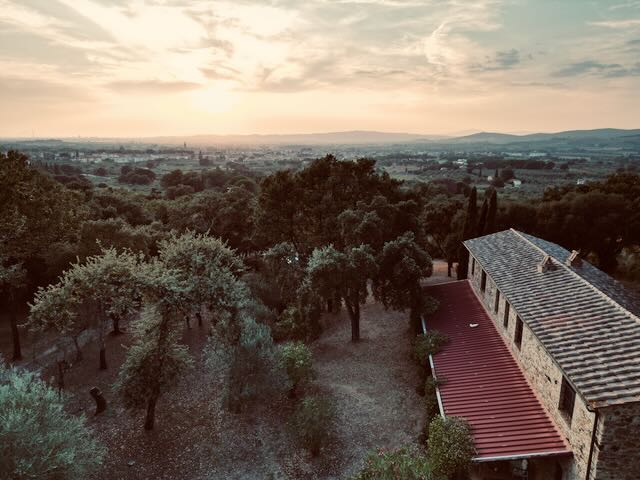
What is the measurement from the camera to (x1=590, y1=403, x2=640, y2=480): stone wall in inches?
441

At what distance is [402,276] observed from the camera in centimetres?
2391

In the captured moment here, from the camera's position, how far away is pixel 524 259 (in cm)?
2236

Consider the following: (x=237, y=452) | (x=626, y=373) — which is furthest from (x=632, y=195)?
A: (x=237, y=452)

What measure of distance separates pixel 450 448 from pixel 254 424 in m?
9.25

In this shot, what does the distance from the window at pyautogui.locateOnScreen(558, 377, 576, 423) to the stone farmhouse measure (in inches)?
1.3

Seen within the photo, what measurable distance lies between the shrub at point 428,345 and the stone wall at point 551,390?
2.98m

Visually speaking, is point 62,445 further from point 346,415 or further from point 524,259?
point 524,259

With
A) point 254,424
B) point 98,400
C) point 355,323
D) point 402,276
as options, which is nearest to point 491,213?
point 402,276

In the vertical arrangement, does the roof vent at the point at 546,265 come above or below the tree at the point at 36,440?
above

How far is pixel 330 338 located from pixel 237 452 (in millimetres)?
11585

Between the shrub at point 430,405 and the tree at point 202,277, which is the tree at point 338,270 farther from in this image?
the shrub at point 430,405

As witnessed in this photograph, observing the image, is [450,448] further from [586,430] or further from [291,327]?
[291,327]

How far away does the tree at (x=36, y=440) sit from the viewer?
11.2 metres

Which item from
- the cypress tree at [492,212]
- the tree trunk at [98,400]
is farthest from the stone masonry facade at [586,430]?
the cypress tree at [492,212]
